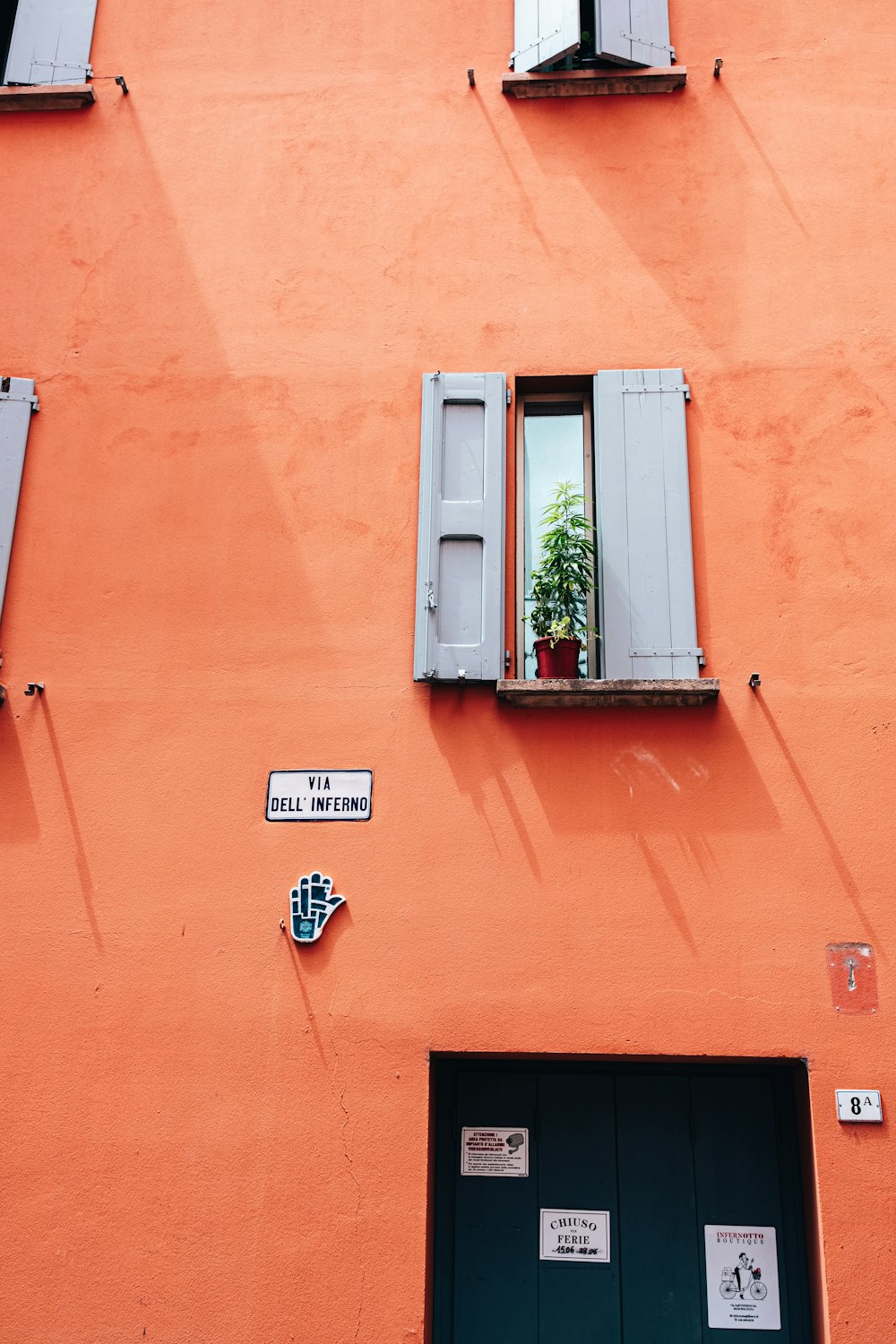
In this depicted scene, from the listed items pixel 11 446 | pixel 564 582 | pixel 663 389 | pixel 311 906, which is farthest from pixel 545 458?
pixel 11 446

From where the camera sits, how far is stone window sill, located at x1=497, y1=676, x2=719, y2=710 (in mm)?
4688

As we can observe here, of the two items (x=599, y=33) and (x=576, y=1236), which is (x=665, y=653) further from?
(x=599, y=33)

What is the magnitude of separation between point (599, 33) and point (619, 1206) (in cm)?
558

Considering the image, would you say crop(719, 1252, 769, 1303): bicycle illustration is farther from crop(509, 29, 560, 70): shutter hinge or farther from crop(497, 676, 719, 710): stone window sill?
crop(509, 29, 560, 70): shutter hinge

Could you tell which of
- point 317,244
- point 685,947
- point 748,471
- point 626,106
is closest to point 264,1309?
point 685,947

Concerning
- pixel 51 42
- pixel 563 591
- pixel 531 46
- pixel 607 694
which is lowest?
pixel 607 694

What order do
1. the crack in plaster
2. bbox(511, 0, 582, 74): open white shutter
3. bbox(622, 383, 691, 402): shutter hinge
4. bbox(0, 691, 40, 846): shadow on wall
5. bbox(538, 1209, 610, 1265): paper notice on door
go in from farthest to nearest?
bbox(511, 0, 582, 74): open white shutter < bbox(622, 383, 691, 402): shutter hinge < bbox(0, 691, 40, 846): shadow on wall < bbox(538, 1209, 610, 1265): paper notice on door < the crack in plaster

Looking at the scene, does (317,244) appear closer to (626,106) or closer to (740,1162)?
(626,106)

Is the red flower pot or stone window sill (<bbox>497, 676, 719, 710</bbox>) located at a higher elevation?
the red flower pot

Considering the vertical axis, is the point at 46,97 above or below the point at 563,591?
above

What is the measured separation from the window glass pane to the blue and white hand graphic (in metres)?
1.65

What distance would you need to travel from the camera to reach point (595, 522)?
17.3 feet

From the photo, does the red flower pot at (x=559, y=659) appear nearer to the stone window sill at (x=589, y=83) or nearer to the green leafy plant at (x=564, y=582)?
the green leafy plant at (x=564, y=582)

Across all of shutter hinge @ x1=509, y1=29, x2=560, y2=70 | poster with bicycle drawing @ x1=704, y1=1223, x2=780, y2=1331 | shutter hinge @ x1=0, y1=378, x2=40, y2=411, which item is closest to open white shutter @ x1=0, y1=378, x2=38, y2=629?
shutter hinge @ x1=0, y1=378, x2=40, y2=411
